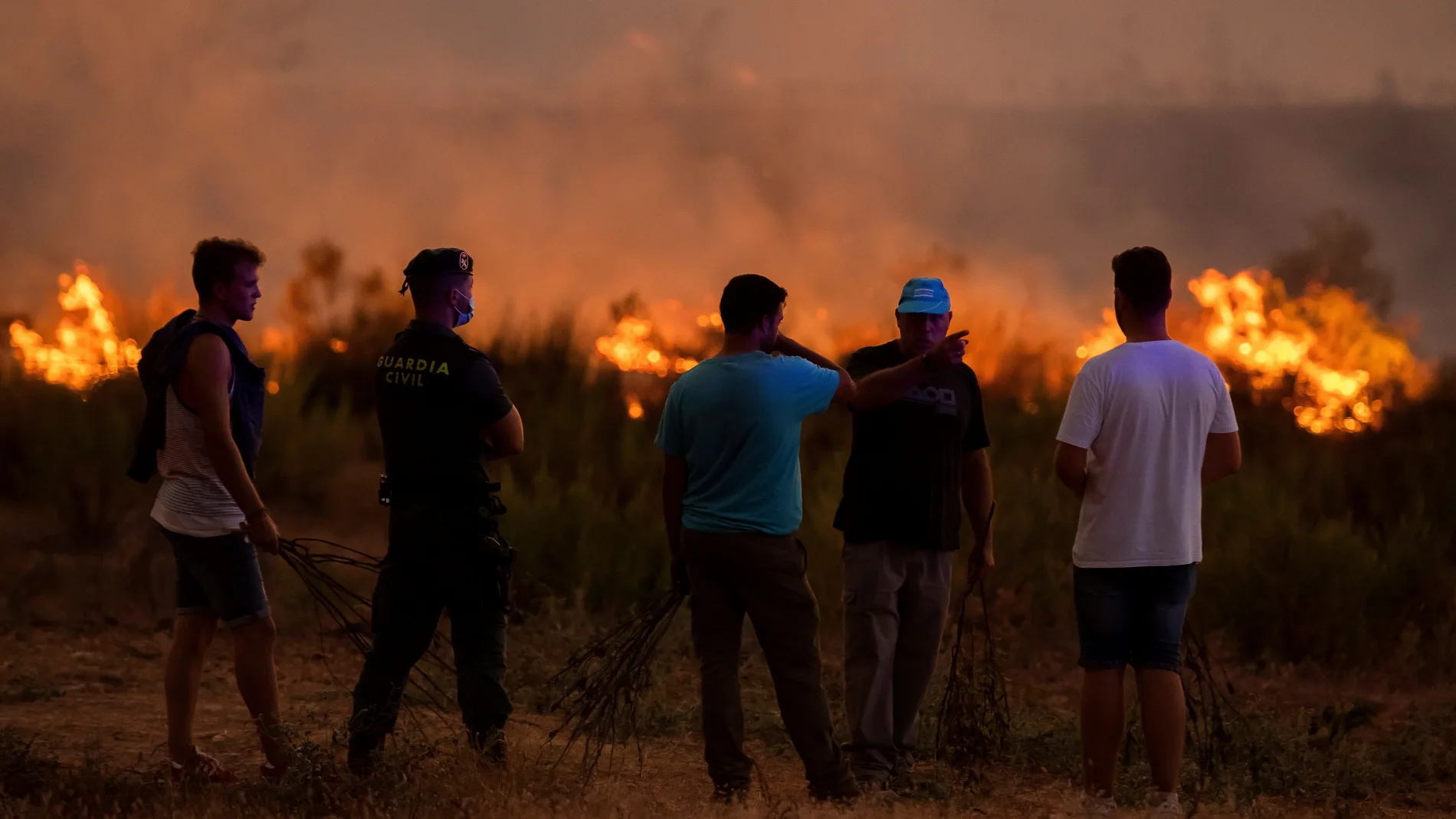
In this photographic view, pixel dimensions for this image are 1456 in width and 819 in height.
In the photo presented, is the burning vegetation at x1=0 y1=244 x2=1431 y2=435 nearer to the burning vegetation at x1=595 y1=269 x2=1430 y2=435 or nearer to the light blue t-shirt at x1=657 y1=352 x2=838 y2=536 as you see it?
the burning vegetation at x1=595 y1=269 x2=1430 y2=435

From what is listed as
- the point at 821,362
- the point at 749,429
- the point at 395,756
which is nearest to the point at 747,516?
the point at 749,429

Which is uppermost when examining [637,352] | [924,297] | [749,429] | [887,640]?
[637,352]

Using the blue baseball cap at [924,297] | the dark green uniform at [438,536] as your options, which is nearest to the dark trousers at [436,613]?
the dark green uniform at [438,536]

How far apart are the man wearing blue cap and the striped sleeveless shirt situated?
2.15m

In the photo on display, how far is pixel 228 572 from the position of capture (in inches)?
204

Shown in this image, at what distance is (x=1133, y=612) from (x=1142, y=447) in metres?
0.55

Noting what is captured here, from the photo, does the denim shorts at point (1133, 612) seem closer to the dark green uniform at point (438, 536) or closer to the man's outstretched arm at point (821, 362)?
the man's outstretched arm at point (821, 362)

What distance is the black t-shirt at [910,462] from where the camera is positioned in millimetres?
5586

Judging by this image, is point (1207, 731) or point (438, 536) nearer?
point (438, 536)

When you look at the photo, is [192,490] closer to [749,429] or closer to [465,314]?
[465,314]

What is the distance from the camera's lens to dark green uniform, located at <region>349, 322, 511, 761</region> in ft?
17.0

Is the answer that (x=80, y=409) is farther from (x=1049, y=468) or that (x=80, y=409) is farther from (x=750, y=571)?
(x=750, y=571)

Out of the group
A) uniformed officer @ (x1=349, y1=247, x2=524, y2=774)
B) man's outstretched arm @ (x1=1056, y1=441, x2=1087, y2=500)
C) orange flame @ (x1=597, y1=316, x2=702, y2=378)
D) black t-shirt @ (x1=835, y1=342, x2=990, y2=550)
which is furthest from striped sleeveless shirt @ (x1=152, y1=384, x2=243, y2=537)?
orange flame @ (x1=597, y1=316, x2=702, y2=378)

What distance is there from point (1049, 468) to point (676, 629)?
5.53 metres
